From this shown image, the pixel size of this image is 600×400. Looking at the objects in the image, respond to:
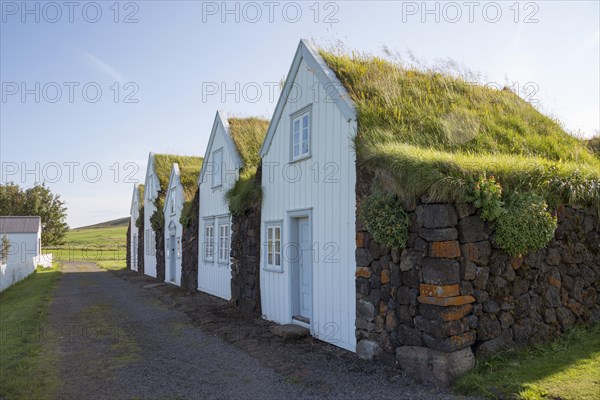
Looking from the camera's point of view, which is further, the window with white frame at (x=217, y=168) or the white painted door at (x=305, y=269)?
the window with white frame at (x=217, y=168)

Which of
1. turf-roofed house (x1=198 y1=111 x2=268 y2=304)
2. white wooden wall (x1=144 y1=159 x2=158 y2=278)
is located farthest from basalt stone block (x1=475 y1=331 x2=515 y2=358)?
white wooden wall (x1=144 y1=159 x2=158 y2=278)

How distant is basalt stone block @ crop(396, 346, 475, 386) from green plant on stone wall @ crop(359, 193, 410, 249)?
152 centimetres

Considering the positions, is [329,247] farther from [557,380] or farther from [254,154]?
[254,154]

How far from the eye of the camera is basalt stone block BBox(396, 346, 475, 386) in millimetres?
6297

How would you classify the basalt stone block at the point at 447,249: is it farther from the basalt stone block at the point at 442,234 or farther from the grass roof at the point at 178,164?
the grass roof at the point at 178,164

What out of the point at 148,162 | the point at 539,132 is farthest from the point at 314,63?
the point at 148,162

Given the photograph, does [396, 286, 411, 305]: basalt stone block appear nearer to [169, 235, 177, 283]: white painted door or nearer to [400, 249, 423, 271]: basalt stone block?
[400, 249, 423, 271]: basalt stone block

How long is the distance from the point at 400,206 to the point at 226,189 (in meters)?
8.72

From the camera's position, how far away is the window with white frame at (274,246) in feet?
36.1

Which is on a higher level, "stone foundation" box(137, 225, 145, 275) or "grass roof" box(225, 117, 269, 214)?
"grass roof" box(225, 117, 269, 214)

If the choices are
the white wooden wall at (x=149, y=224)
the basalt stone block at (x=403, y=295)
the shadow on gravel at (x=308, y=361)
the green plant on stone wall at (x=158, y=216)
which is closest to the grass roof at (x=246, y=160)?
the shadow on gravel at (x=308, y=361)

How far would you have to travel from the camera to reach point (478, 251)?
6656 millimetres

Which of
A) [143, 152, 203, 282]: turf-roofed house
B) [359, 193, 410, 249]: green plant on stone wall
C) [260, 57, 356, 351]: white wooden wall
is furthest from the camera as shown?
[143, 152, 203, 282]: turf-roofed house

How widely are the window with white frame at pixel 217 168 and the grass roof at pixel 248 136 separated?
0.96 m
